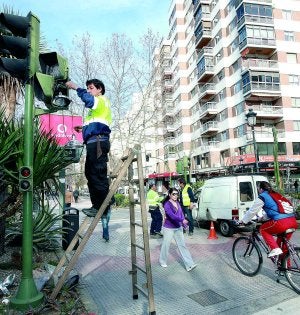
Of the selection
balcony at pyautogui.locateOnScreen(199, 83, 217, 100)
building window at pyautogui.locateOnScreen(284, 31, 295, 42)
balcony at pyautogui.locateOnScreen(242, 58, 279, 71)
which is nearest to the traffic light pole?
balcony at pyautogui.locateOnScreen(242, 58, 279, 71)

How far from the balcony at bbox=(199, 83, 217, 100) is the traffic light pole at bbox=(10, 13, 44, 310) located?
142ft

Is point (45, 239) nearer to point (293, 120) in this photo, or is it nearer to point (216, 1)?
point (293, 120)

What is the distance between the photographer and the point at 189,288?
218 inches

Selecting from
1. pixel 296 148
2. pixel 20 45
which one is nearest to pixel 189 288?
pixel 20 45

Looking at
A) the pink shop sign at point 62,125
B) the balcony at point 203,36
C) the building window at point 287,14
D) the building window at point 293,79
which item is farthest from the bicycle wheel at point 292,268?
the balcony at point 203,36

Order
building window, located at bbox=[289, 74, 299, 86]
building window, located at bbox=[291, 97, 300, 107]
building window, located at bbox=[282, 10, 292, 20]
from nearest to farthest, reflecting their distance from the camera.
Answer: building window, located at bbox=[291, 97, 300, 107] → building window, located at bbox=[289, 74, 299, 86] → building window, located at bbox=[282, 10, 292, 20]

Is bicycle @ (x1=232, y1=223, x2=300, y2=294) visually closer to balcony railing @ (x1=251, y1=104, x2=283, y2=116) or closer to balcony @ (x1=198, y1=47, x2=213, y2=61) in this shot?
balcony railing @ (x1=251, y1=104, x2=283, y2=116)

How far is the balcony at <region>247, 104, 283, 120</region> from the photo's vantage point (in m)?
38.0

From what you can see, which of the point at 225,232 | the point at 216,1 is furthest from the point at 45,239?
the point at 216,1

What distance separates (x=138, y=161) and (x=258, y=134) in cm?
3656

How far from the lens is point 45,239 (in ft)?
22.5

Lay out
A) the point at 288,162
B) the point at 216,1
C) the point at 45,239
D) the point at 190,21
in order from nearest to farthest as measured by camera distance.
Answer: the point at 45,239, the point at 288,162, the point at 216,1, the point at 190,21

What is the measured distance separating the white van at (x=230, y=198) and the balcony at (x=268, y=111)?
2859 cm

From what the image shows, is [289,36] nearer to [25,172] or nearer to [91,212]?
[91,212]
